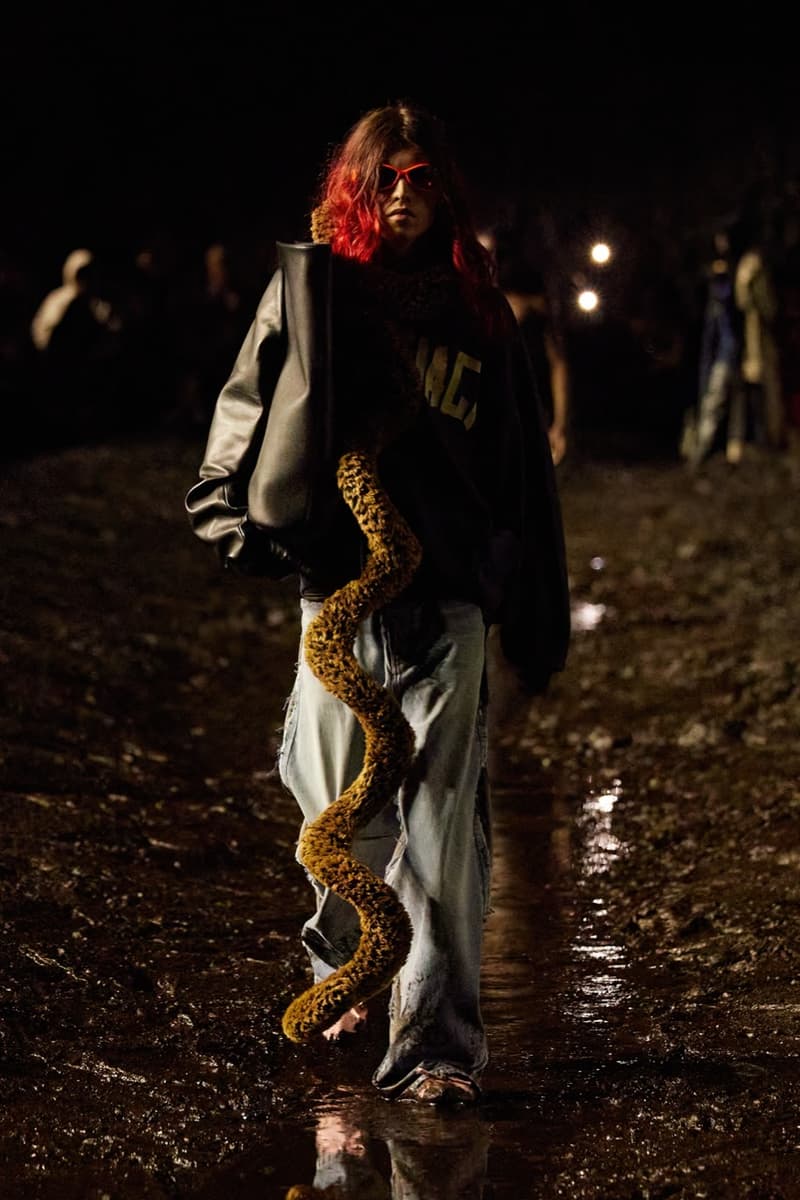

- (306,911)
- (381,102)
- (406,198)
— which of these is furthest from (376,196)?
(381,102)

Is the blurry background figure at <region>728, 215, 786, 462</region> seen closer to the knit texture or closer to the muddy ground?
the muddy ground

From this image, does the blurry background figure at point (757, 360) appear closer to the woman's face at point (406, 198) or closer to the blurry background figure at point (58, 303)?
the blurry background figure at point (58, 303)

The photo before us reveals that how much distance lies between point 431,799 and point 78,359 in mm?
17073

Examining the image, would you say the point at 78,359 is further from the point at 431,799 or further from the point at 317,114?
the point at 431,799

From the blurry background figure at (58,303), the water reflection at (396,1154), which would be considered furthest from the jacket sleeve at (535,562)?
Result: the blurry background figure at (58,303)

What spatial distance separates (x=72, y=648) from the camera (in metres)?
9.99

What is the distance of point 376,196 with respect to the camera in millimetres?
4340

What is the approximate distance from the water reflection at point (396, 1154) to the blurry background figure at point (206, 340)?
1695cm

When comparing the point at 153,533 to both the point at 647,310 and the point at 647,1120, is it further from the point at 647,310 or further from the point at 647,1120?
the point at 647,310

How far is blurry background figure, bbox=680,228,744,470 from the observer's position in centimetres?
2092

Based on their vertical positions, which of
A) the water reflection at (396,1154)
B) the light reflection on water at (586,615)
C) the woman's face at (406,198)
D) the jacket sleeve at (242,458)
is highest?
the woman's face at (406,198)

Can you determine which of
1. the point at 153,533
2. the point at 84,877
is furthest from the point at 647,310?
the point at 84,877

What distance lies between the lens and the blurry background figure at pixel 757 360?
2089 centimetres

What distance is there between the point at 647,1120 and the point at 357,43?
32580 millimetres
